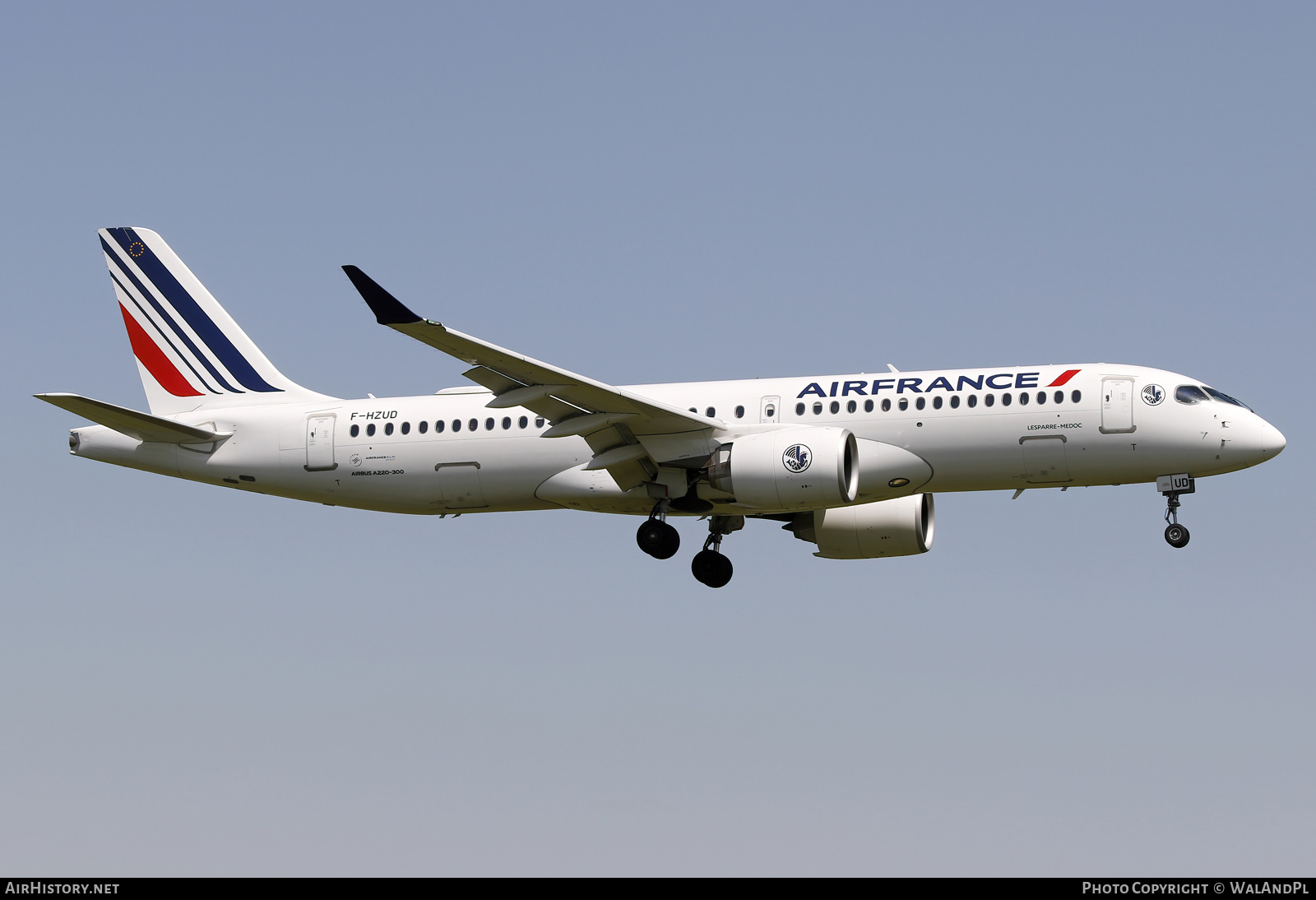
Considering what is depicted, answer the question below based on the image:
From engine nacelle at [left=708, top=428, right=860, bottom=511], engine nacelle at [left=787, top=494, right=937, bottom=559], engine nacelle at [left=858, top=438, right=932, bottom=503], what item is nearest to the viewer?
engine nacelle at [left=708, top=428, right=860, bottom=511]

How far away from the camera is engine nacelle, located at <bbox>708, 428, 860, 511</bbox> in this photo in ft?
118

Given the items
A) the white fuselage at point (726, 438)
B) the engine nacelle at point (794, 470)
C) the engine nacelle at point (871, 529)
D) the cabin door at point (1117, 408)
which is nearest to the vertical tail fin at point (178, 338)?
the white fuselage at point (726, 438)

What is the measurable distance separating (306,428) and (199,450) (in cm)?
280

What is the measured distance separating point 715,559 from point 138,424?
14.2 meters

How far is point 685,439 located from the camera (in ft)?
124

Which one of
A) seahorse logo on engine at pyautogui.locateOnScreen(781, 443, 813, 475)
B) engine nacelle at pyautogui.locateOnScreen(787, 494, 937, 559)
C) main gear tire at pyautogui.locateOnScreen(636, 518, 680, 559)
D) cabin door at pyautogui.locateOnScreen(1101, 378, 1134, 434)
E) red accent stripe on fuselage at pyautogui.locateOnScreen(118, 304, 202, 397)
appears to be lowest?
main gear tire at pyautogui.locateOnScreen(636, 518, 680, 559)

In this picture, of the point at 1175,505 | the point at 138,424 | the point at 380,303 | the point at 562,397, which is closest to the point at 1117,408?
the point at 1175,505

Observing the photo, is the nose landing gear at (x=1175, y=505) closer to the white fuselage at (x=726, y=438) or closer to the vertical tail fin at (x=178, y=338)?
the white fuselage at (x=726, y=438)

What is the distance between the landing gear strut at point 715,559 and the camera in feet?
137

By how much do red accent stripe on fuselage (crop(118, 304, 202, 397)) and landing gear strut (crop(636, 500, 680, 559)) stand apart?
1266cm

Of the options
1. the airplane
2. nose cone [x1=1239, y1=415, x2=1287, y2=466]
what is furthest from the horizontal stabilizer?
nose cone [x1=1239, y1=415, x2=1287, y2=466]

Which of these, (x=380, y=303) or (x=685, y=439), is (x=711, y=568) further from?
(x=380, y=303)

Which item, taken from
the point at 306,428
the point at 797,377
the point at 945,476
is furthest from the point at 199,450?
the point at 945,476

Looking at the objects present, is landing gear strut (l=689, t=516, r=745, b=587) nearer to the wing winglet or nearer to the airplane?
the airplane
